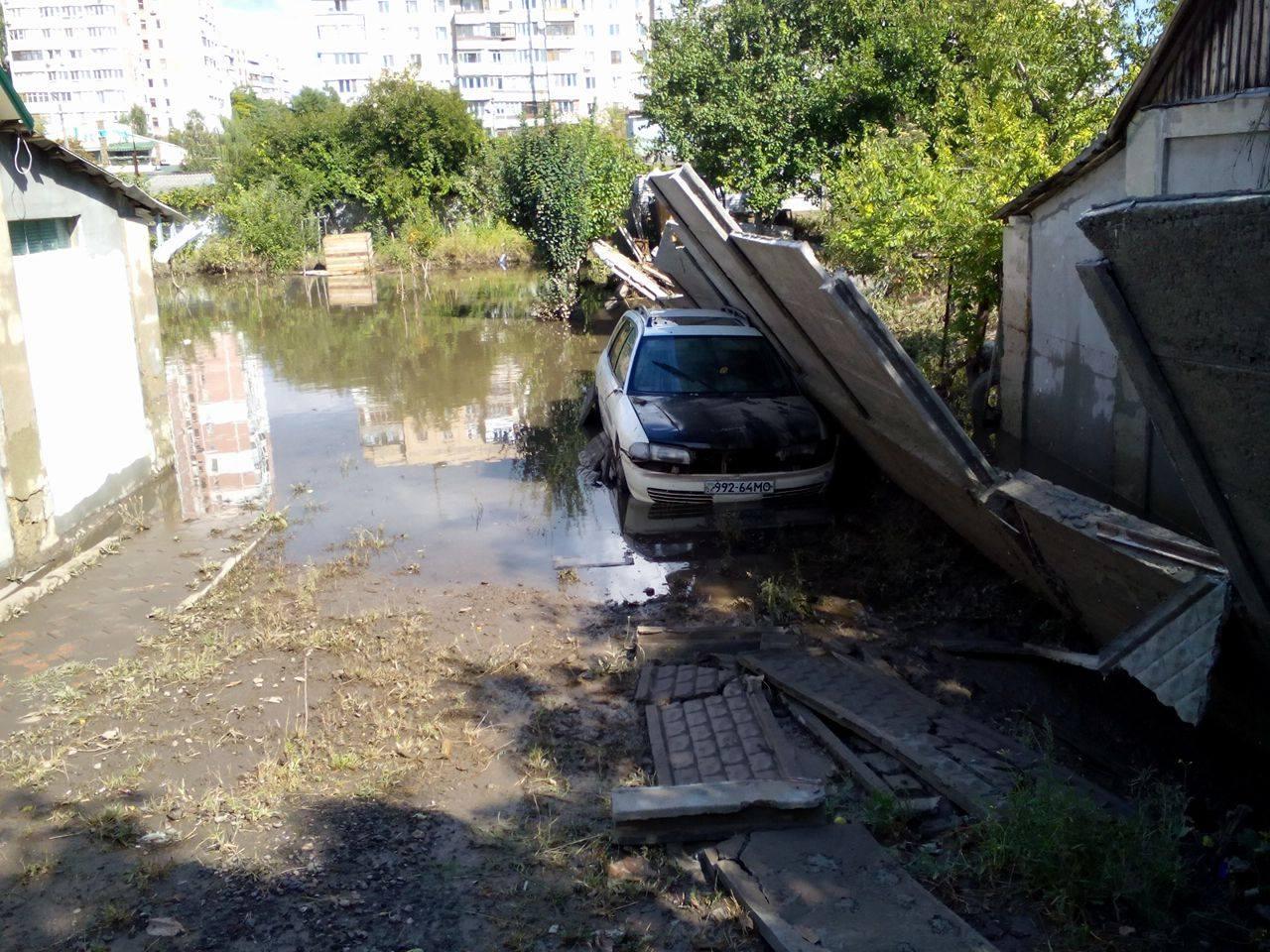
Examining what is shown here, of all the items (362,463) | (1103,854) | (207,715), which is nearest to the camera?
(1103,854)

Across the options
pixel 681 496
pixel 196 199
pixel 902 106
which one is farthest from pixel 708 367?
pixel 196 199

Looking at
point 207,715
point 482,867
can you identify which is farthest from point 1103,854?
point 207,715

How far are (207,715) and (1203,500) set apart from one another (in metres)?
4.91

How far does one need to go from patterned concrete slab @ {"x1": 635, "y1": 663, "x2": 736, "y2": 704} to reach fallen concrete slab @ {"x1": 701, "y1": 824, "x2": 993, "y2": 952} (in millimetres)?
1524

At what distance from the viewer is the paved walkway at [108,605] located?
6.51 metres

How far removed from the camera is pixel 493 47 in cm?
8319

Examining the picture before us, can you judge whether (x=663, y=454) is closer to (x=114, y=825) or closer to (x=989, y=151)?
(x=989, y=151)

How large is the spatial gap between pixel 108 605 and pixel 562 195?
16612 mm

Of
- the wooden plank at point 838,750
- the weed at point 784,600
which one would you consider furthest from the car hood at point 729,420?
the wooden plank at point 838,750

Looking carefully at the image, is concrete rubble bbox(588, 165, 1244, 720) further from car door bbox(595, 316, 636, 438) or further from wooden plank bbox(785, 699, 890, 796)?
car door bbox(595, 316, 636, 438)

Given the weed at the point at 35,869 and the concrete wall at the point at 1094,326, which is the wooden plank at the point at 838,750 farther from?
the weed at the point at 35,869

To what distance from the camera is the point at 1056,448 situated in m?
9.09

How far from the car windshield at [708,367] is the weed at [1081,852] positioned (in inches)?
232

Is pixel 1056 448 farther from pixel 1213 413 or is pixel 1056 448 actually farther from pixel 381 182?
pixel 381 182
